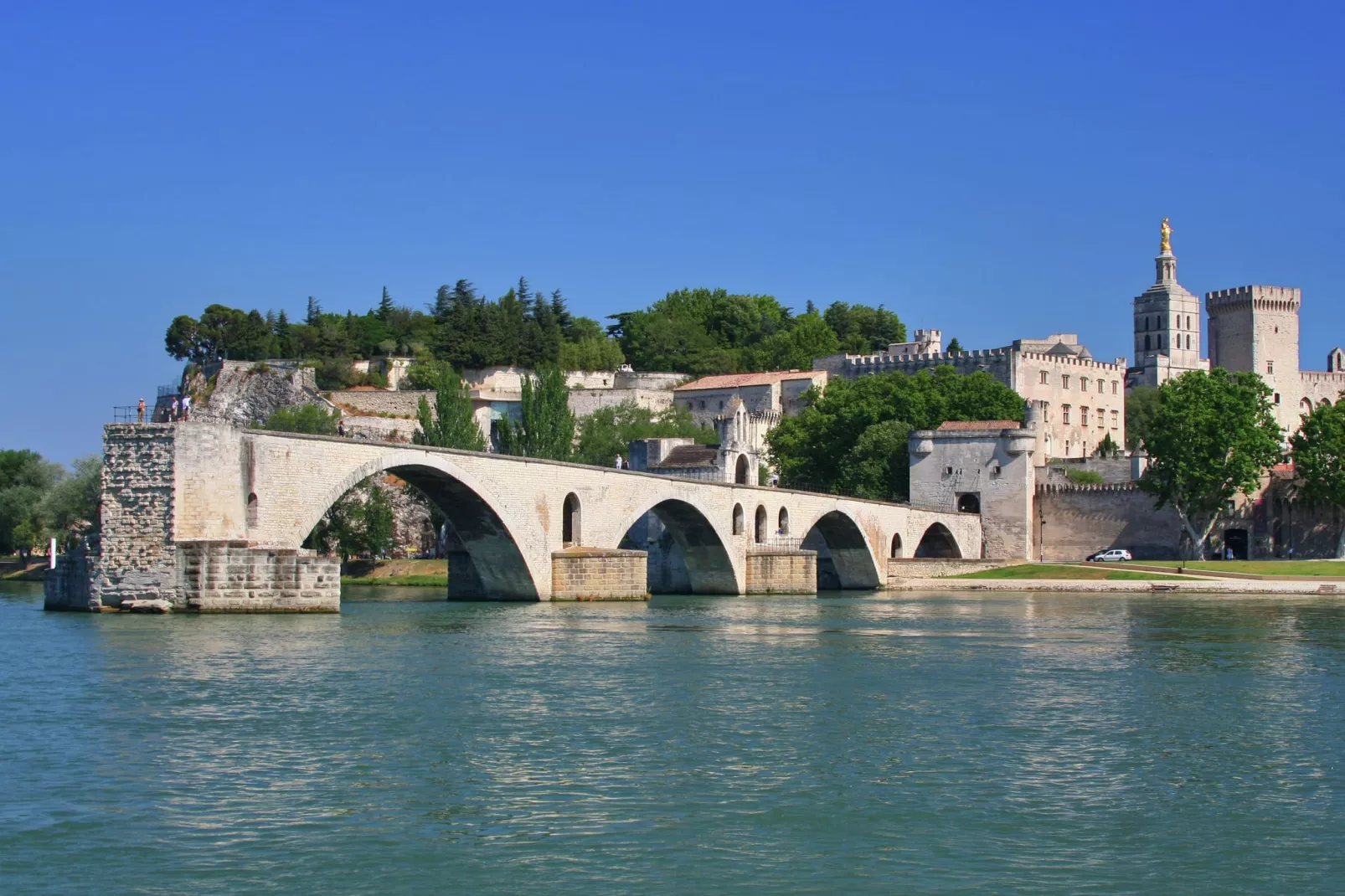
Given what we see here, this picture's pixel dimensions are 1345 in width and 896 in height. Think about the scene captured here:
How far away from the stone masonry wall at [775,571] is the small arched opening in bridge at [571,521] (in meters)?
11.8

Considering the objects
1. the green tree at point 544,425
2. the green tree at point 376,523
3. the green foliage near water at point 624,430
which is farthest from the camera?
the green foliage near water at point 624,430

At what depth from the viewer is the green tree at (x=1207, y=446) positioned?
6744 cm

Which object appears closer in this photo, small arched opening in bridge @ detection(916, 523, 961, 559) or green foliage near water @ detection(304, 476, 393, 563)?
green foliage near water @ detection(304, 476, 393, 563)

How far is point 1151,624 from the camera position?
3891cm

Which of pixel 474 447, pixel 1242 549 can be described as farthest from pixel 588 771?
pixel 1242 549

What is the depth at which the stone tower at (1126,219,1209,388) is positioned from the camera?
113500 mm

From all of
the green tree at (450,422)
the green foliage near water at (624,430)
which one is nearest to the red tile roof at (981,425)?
the green foliage near water at (624,430)

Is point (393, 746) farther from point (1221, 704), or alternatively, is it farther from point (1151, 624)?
point (1151, 624)

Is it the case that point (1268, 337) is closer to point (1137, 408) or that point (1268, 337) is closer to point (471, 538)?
point (1137, 408)

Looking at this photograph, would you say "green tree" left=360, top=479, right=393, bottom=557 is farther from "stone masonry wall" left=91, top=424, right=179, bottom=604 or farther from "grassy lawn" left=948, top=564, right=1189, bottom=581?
"stone masonry wall" left=91, top=424, right=179, bottom=604

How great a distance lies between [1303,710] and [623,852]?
12.4 m

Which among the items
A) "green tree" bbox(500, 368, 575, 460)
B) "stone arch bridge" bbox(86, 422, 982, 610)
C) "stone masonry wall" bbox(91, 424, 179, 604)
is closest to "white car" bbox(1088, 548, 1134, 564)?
"stone arch bridge" bbox(86, 422, 982, 610)

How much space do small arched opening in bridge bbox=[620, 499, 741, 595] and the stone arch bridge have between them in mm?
67

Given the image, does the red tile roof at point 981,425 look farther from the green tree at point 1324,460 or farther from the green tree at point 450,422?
the green tree at point 450,422
